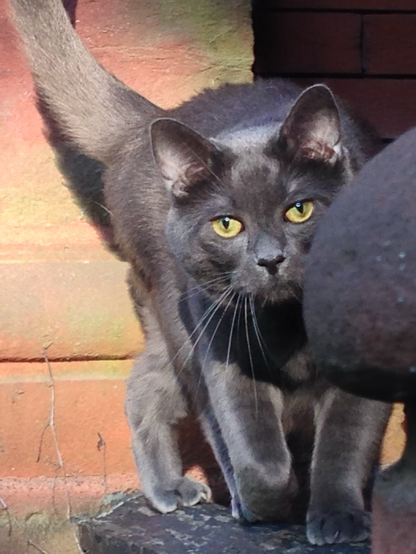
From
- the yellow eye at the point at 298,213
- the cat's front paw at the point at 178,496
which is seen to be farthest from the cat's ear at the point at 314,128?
the cat's front paw at the point at 178,496

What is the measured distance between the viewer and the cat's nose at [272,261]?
63.4 inches

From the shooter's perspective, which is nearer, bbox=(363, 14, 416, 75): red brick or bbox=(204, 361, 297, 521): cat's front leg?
bbox=(204, 361, 297, 521): cat's front leg

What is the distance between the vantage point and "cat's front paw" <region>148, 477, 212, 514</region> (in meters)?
2.10

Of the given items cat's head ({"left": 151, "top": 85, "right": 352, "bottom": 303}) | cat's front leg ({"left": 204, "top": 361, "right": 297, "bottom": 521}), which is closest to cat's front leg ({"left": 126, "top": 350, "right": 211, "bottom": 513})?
cat's front leg ({"left": 204, "top": 361, "right": 297, "bottom": 521})

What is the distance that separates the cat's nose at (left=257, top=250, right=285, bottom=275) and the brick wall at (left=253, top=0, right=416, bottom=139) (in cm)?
133

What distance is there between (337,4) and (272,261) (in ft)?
4.83

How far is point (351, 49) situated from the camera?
9.23ft

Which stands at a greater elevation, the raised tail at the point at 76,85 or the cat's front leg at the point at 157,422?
the raised tail at the point at 76,85

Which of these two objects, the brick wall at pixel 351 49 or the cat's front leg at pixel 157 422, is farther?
the brick wall at pixel 351 49

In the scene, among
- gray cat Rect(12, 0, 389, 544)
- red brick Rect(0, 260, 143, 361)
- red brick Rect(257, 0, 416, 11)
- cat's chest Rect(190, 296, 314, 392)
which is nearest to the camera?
gray cat Rect(12, 0, 389, 544)

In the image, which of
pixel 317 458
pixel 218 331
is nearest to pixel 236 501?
pixel 317 458

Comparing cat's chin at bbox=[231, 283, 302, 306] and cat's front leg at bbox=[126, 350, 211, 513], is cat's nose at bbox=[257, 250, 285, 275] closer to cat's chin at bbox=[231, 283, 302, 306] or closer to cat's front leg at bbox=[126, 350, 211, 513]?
cat's chin at bbox=[231, 283, 302, 306]

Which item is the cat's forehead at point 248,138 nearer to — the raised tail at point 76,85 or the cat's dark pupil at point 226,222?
the cat's dark pupil at point 226,222

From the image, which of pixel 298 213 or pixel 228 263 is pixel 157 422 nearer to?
pixel 228 263
